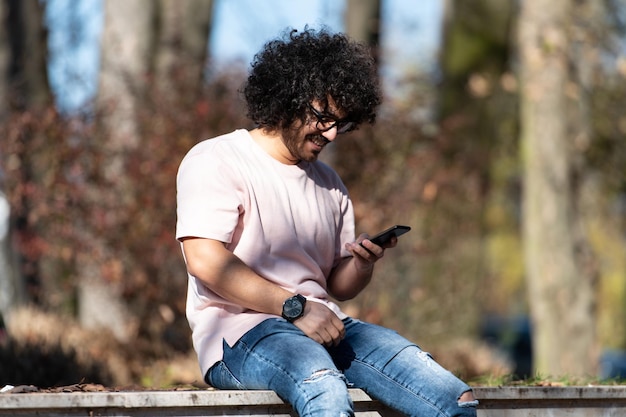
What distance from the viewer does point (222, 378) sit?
13.0 feet

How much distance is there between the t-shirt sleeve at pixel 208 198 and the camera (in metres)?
3.86

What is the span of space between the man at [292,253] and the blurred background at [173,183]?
3.11 meters

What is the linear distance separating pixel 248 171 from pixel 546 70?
7494 mm

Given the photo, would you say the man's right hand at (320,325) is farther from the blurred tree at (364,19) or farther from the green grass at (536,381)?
the blurred tree at (364,19)

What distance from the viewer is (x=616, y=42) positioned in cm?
1201

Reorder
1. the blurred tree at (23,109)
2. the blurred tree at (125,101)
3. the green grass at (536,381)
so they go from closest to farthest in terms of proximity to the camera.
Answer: the green grass at (536,381)
the blurred tree at (23,109)
the blurred tree at (125,101)

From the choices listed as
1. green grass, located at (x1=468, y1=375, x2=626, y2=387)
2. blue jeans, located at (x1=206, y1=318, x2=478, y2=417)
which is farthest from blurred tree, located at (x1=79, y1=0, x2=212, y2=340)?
blue jeans, located at (x1=206, y1=318, x2=478, y2=417)

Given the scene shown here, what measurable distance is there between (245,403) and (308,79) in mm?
1142

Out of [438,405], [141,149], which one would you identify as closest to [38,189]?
[141,149]

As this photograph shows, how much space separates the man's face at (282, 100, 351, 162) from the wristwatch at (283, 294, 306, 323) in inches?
21.5

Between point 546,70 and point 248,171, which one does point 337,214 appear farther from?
point 546,70

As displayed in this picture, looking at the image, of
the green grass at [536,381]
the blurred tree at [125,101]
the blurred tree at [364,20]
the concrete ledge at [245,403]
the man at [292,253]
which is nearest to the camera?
the concrete ledge at [245,403]

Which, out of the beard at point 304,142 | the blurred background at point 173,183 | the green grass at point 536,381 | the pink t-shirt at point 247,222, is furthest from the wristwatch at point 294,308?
the blurred background at point 173,183

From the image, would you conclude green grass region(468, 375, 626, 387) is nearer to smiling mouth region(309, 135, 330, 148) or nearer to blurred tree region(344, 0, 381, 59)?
smiling mouth region(309, 135, 330, 148)
